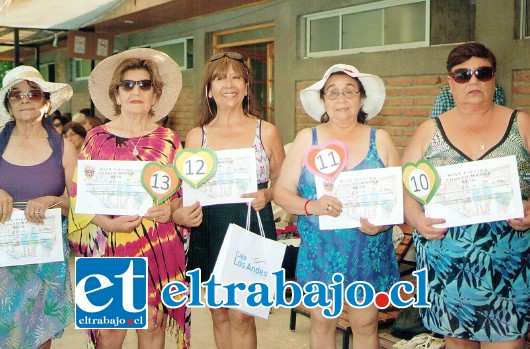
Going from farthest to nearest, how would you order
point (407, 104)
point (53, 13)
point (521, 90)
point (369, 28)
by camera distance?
point (53, 13) < point (369, 28) < point (407, 104) < point (521, 90)

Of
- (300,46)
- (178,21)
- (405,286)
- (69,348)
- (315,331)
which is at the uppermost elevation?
(178,21)

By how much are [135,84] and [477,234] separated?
69.5 inches

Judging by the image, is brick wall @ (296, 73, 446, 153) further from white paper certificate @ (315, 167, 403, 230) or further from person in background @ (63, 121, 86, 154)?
white paper certificate @ (315, 167, 403, 230)

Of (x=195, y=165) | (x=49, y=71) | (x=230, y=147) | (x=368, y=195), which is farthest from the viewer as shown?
(x=49, y=71)

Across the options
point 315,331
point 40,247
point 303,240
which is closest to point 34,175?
point 40,247

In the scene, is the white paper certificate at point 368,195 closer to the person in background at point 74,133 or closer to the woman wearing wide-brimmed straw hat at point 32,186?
the woman wearing wide-brimmed straw hat at point 32,186

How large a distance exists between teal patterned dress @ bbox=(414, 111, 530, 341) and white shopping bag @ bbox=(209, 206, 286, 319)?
759mm

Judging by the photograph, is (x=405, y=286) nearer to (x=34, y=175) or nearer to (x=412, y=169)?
(x=412, y=169)

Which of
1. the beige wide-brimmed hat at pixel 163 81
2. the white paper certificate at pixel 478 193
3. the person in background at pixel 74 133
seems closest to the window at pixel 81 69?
the person in background at pixel 74 133

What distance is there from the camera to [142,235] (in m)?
3.00

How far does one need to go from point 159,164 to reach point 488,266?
5.12 feet

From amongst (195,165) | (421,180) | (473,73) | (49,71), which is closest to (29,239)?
(195,165)

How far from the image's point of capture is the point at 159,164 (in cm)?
284

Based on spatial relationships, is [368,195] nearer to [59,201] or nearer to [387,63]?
[59,201]
